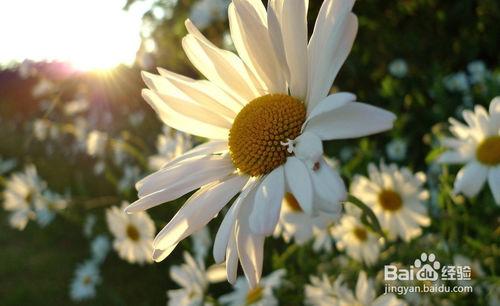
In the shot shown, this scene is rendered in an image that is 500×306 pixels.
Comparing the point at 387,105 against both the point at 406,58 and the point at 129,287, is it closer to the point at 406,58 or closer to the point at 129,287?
the point at 406,58

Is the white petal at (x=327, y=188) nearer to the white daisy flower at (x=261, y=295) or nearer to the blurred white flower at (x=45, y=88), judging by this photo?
the white daisy flower at (x=261, y=295)

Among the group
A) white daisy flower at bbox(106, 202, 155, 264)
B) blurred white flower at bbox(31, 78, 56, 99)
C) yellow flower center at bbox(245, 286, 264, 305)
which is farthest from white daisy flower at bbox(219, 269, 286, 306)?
blurred white flower at bbox(31, 78, 56, 99)

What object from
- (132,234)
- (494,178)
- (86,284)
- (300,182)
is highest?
(300,182)

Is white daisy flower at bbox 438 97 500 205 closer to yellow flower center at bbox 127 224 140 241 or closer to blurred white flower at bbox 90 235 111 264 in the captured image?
yellow flower center at bbox 127 224 140 241

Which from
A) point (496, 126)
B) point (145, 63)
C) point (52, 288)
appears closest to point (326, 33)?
point (496, 126)

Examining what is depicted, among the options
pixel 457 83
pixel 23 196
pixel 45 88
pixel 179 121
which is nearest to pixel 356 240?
pixel 179 121

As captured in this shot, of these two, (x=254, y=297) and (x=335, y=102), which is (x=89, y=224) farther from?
(x=335, y=102)

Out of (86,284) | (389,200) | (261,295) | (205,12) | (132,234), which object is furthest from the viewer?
(86,284)
